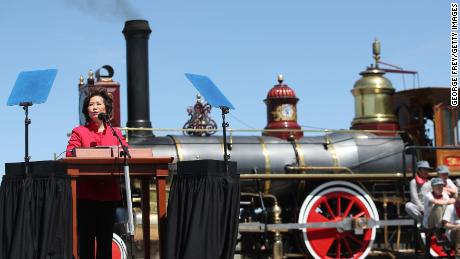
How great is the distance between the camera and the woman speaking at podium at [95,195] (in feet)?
19.4

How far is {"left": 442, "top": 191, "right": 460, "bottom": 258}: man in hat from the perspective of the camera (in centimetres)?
1057

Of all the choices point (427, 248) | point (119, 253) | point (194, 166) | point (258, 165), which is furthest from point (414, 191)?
point (194, 166)

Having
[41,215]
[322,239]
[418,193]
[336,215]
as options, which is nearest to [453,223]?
[418,193]

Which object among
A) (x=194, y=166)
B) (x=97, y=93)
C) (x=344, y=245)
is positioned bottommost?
(x=344, y=245)

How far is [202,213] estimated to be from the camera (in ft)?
18.8

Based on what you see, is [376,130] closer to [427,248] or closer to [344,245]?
[344,245]

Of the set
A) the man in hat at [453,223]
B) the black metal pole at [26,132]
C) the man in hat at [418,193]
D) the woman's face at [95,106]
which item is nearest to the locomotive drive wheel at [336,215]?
the man in hat at [418,193]

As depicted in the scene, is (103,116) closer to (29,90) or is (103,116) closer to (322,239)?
(29,90)

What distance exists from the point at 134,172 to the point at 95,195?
32 centimetres

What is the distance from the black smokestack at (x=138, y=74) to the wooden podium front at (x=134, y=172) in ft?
22.1

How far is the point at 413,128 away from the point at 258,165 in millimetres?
2675

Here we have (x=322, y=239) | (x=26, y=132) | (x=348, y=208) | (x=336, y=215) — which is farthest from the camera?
(x=336, y=215)

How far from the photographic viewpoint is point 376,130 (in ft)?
45.7

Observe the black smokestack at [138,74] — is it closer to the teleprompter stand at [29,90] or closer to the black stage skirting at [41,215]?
the teleprompter stand at [29,90]
